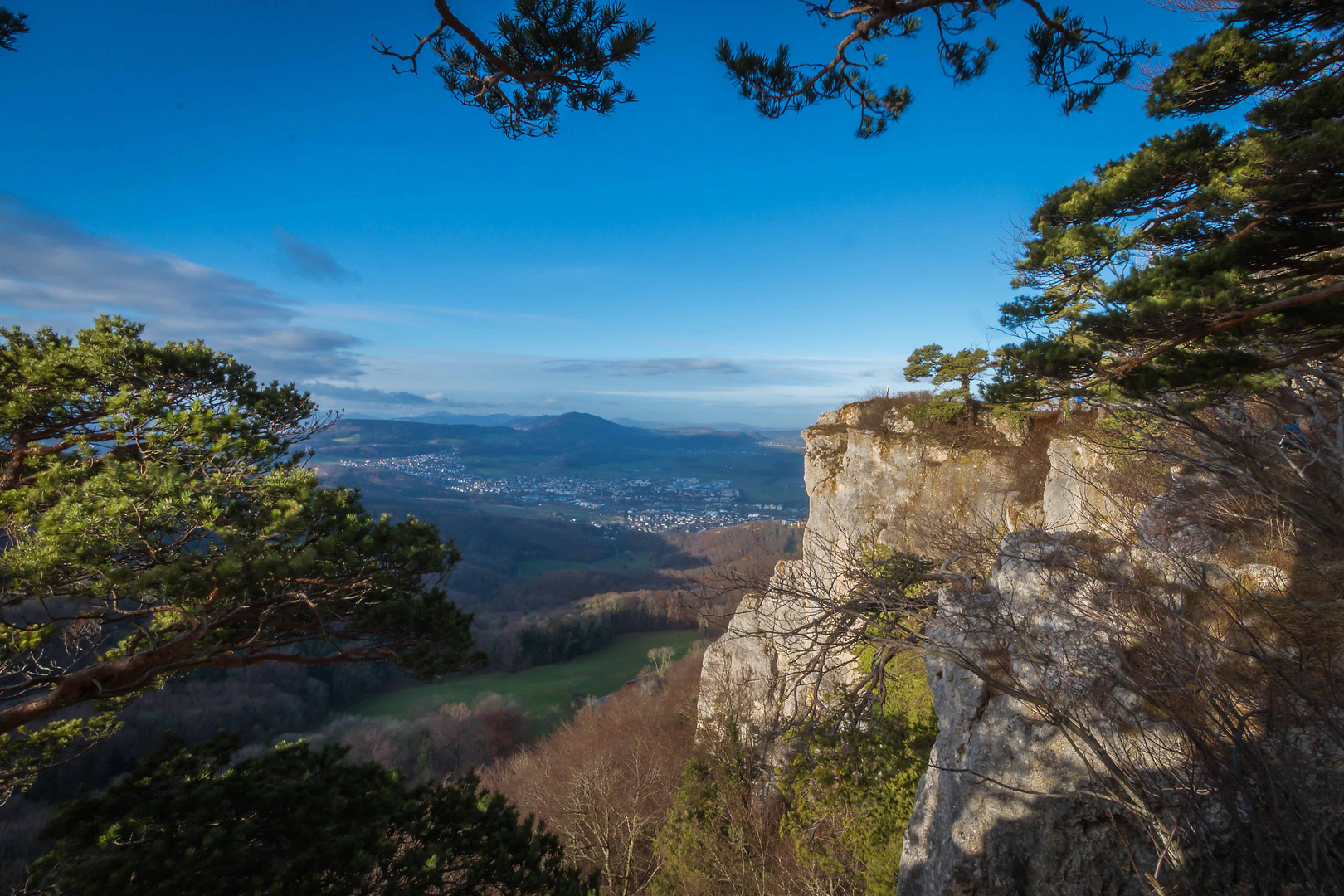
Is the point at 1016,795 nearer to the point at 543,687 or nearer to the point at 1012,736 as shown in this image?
the point at 1012,736

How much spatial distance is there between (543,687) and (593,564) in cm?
3156

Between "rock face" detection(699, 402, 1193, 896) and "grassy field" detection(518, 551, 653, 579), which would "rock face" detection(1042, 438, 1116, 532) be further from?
"grassy field" detection(518, 551, 653, 579)

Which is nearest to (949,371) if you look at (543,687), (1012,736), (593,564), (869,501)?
(869,501)

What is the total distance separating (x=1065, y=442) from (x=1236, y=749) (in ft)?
27.1

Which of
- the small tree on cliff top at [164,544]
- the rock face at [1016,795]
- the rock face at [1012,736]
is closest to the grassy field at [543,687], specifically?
the rock face at [1012,736]

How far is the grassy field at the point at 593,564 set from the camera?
59.8 metres

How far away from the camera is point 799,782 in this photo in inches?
360

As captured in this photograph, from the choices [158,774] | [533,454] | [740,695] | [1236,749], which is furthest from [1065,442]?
[533,454]

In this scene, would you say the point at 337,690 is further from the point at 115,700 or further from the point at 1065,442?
the point at 1065,442

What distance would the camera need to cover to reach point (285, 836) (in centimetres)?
473

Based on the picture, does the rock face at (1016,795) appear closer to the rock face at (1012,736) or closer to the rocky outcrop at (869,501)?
the rock face at (1012,736)

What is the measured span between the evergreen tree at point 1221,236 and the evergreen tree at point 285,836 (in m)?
7.64

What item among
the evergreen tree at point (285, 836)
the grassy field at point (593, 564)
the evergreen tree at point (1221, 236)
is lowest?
the grassy field at point (593, 564)

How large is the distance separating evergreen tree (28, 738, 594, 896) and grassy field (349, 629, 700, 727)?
26.5m
